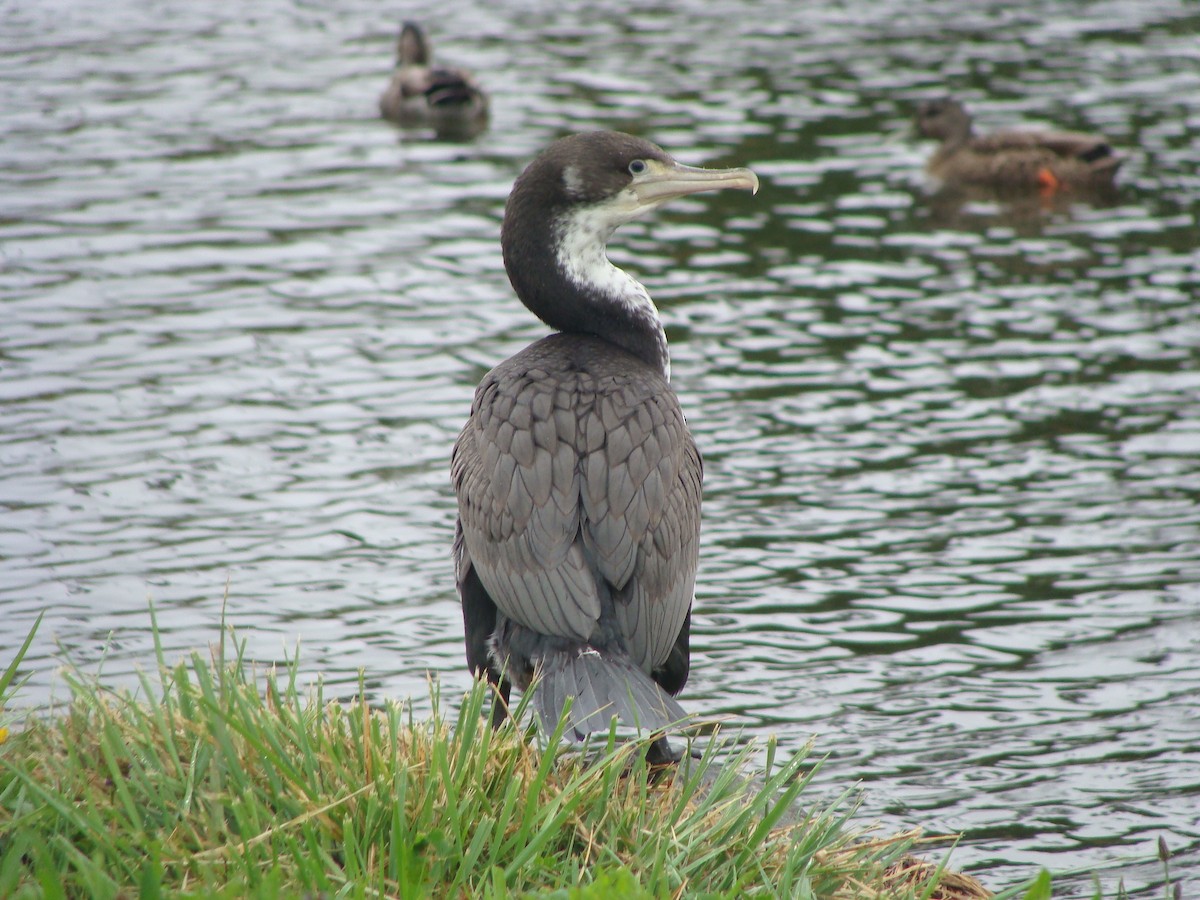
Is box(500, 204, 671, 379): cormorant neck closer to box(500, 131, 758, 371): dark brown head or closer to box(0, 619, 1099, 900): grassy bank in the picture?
box(500, 131, 758, 371): dark brown head

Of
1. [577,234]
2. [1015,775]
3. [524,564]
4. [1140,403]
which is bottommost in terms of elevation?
[1015,775]

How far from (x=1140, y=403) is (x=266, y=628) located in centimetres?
550

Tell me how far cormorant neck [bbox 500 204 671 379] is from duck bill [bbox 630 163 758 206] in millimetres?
185

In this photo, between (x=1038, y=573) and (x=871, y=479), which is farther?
(x=871, y=479)

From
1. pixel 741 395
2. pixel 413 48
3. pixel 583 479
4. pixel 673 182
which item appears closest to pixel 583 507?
pixel 583 479

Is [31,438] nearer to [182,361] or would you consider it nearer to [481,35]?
[182,361]

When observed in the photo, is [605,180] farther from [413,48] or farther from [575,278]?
[413,48]

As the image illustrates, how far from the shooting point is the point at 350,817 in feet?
12.9

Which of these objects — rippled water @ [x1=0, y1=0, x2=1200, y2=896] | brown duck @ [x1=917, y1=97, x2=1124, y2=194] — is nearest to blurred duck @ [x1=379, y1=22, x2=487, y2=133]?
rippled water @ [x1=0, y1=0, x2=1200, y2=896]

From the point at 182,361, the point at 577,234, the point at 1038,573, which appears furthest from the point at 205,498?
the point at 1038,573

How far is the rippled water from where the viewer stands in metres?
6.64

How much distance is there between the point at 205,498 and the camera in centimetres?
837

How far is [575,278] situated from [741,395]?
4276 millimetres

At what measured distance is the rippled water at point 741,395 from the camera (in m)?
6.64
